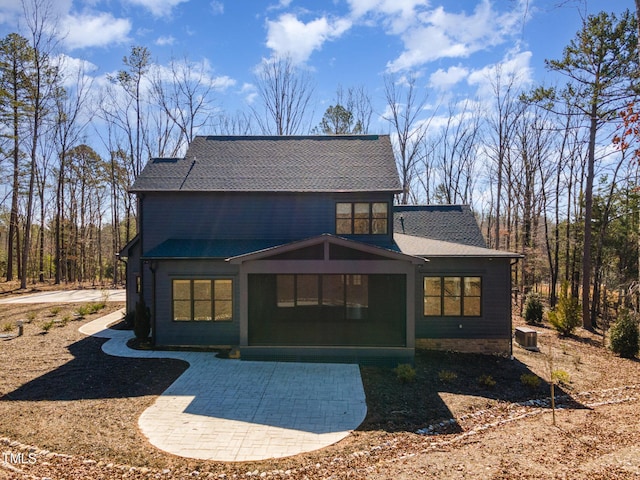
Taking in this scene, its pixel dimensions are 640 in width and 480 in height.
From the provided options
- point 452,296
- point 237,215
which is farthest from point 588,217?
point 237,215

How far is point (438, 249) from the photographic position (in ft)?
42.1

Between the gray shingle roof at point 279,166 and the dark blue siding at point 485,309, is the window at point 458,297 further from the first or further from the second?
the gray shingle roof at point 279,166

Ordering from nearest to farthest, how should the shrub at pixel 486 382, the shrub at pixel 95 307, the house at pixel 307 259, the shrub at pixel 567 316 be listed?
the shrub at pixel 486 382, the house at pixel 307 259, the shrub at pixel 567 316, the shrub at pixel 95 307

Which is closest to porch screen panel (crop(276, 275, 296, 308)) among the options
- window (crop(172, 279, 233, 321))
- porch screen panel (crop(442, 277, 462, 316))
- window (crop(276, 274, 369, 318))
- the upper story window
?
window (crop(276, 274, 369, 318))

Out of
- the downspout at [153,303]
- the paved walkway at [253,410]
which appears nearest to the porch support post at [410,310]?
the paved walkway at [253,410]

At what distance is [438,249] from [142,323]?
10.4 metres

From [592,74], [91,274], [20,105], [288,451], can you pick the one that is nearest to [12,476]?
[288,451]

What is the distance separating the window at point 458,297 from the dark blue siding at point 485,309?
0.15 meters

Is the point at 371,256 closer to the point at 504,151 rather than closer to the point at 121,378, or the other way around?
the point at 121,378

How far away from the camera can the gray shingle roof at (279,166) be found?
1384 centimetres

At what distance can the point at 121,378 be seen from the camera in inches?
377

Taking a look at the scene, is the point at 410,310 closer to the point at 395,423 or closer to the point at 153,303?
the point at 395,423

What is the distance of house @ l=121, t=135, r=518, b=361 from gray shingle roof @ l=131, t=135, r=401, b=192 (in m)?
0.07

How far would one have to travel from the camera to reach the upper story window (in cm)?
1373
